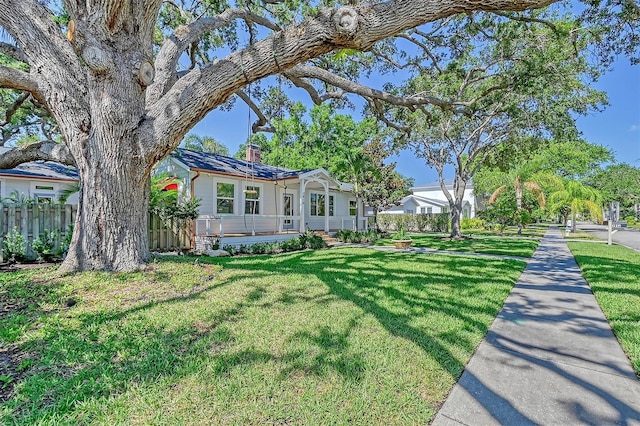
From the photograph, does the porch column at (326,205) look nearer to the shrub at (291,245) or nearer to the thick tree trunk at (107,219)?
the shrub at (291,245)

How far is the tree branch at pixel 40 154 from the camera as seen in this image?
6.31 m

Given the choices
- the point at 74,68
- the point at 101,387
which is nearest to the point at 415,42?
the point at 74,68

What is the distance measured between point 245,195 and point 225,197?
1060 millimetres

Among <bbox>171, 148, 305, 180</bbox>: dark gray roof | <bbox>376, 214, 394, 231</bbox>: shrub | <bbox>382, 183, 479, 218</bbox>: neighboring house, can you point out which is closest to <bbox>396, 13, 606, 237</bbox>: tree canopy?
<bbox>171, 148, 305, 180</bbox>: dark gray roof

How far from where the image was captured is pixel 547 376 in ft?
9.23

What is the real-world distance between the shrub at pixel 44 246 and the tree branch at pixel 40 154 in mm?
1720

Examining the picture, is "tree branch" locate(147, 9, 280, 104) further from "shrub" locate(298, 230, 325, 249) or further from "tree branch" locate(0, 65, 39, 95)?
"shrub" locate(298, 230, 325, 249)

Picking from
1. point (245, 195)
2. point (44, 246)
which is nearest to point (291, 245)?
point (245, 195)

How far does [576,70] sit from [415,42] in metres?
5.87

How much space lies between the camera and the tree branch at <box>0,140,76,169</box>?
6309 millimetres

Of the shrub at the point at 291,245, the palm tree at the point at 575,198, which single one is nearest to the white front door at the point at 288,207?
the shrub at the point at 291,245

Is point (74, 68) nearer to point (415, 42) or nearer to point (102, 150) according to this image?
point (102, 150)

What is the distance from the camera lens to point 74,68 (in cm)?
534

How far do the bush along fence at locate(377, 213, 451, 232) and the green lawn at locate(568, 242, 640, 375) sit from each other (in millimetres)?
16768
